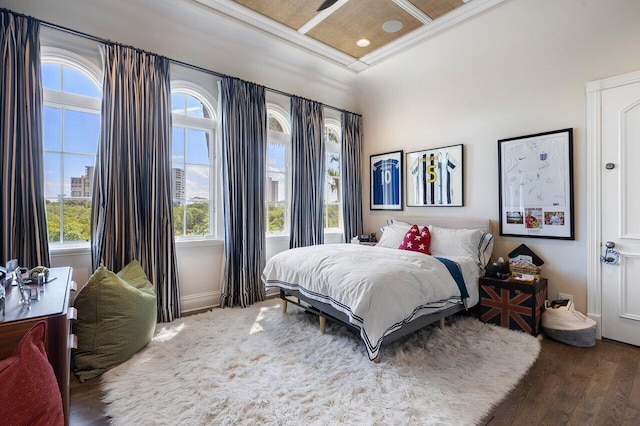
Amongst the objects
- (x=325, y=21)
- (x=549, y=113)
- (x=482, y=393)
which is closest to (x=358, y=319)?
(x=482, y=393)

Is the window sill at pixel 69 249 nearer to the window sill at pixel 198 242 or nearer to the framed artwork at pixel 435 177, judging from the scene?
the window sill at pixel 198 242

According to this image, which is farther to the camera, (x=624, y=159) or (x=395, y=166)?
(x=395, y=166)

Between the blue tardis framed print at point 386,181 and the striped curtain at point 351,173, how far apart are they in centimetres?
23

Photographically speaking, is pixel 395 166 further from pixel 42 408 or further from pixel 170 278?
pixel 42 408

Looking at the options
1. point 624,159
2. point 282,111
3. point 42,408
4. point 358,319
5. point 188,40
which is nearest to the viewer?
point 42,408

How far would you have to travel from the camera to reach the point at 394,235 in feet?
13.1

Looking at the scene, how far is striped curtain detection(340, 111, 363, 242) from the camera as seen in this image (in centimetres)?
489

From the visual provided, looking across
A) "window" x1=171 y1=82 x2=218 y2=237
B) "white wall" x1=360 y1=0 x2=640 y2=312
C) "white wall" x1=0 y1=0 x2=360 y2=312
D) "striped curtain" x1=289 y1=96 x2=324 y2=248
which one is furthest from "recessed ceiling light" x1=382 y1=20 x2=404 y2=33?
"window" x1=171 y1=82 x2=218 y2=237

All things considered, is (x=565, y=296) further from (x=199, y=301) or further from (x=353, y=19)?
(x=199, y=301)

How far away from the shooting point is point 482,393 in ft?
6.33

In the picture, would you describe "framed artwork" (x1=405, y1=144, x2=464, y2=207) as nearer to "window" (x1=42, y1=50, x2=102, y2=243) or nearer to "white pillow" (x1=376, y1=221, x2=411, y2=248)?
"white pillow" (x1=376, y1=221, x2=411, y2=248)

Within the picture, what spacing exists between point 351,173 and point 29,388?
4.31 meters

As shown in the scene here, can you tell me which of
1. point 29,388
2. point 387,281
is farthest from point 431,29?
point 29,388

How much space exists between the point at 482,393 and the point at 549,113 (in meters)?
2.79
